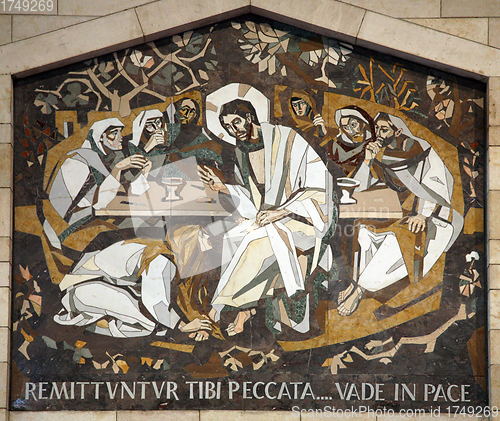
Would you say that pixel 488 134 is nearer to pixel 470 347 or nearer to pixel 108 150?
pixel 470 347

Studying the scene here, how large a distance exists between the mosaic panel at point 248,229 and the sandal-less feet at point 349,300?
0.03ft

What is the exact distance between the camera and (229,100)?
5.68m

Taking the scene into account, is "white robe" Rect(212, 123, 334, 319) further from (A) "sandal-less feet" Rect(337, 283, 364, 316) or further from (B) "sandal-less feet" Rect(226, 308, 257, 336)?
(A) "sandal-less feet" Rect(337, 283, 364, 316)

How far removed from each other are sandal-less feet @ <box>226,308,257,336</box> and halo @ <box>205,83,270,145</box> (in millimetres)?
1761

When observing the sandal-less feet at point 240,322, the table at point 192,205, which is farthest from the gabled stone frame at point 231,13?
the sandal-less feet at point 240,322

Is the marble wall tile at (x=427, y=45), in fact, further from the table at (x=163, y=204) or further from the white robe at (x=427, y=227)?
the table at (x=163, y=204)

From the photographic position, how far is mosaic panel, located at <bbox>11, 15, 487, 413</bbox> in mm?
5383

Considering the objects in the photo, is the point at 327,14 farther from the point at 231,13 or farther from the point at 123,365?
the point at 123,365

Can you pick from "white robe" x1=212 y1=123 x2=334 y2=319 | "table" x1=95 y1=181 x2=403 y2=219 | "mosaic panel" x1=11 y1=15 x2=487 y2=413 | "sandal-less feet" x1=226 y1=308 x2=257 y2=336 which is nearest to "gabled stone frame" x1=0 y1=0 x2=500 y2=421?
"mosaic panel" x1=11 y1=15 x2=487 y2=413

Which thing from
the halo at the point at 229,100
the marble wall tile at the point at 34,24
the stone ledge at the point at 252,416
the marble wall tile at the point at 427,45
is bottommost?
the stone ledge at the point at 252,416

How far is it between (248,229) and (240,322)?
36.7 inches

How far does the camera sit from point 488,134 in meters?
5.54

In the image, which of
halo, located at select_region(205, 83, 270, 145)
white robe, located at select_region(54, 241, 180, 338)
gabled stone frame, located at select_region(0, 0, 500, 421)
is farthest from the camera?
halo, located at select_region(205, 83, 270, 145)

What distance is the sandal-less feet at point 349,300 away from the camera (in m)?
5.46
